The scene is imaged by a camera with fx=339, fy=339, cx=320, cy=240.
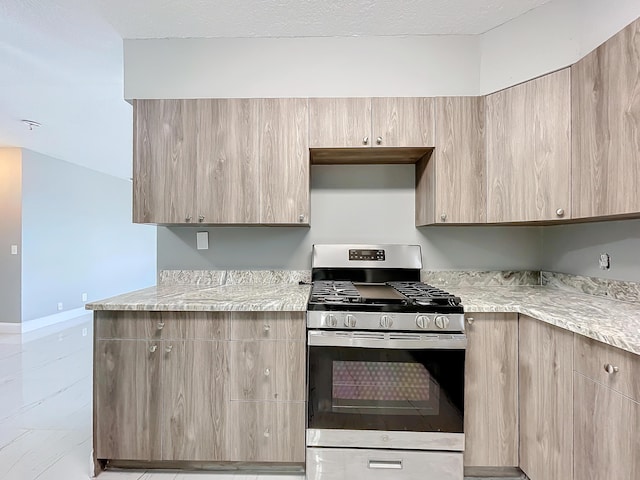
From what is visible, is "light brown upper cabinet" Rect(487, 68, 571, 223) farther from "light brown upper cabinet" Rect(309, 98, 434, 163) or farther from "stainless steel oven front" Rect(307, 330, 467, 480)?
"stainless steel oven front" Rect(307, 330, 467, 480)

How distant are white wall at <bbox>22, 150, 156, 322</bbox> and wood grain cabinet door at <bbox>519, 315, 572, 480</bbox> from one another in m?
5.91

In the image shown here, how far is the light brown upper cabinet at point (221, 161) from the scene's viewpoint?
7.06ft

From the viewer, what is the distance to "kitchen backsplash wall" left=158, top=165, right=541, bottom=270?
2.51 metres

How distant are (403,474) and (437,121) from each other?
6.47 feet

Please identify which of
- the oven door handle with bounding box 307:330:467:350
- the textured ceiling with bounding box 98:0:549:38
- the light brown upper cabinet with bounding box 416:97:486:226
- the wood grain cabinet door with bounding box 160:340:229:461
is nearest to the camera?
the oven door handle with bounding box 307:330:467:350

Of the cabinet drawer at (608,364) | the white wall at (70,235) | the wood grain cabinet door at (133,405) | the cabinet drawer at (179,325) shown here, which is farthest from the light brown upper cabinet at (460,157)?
the white wall at (70,235)

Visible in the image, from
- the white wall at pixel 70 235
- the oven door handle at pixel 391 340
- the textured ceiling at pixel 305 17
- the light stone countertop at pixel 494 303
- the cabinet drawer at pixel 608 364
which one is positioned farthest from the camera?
the white wall at pixel 70 235

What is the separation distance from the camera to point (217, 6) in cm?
191

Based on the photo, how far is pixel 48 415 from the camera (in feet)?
7.87

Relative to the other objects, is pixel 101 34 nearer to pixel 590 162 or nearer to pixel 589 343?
pixel 590 162

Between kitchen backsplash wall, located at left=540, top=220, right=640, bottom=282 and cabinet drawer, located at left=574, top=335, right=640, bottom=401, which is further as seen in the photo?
A: kitchen backsplash wall, located at left=540, top=220, right=640, bottom=282

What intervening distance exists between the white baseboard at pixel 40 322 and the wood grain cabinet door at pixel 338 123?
5072 millimetres

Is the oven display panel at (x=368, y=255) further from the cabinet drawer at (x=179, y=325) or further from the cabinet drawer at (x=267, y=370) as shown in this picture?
the cabinet drawer at (x=179, y=325)

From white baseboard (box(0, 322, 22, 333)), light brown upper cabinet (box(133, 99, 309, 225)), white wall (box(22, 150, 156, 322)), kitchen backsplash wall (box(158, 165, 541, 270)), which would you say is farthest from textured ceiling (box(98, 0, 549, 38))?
white baseboard (box(0, 322, 22, 333))
